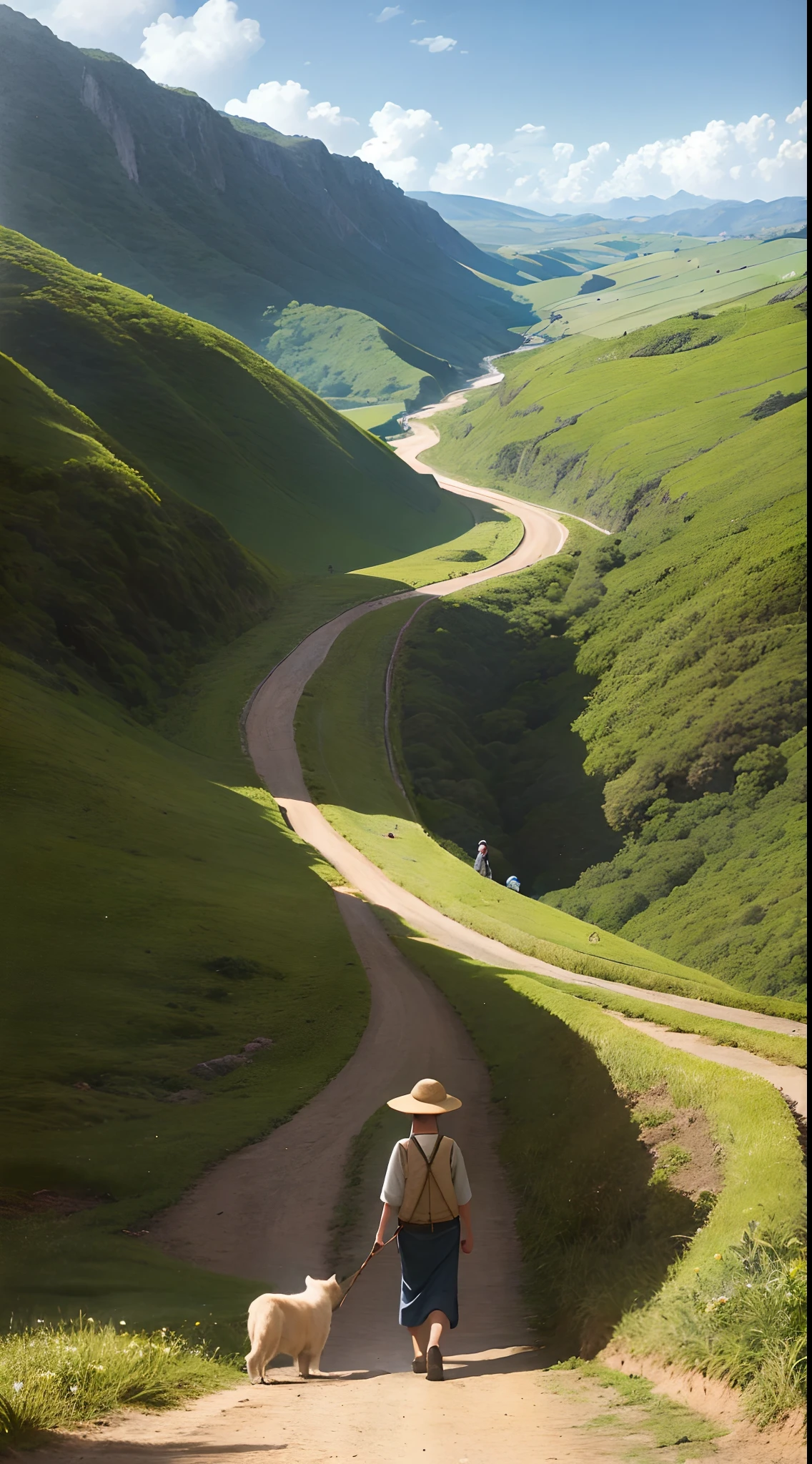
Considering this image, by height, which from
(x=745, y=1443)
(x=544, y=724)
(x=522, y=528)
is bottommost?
(x=745, y=1443)

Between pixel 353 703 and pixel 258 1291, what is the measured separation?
2059 inches

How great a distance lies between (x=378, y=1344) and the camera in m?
12.9

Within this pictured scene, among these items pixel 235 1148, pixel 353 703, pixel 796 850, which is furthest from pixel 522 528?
pixel 235 1148

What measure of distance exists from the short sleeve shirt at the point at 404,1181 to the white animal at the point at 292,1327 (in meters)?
1.41

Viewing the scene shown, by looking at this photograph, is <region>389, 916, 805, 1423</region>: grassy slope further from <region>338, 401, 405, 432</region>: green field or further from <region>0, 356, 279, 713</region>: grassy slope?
<region>338, 401, 405, 432</region>: green field

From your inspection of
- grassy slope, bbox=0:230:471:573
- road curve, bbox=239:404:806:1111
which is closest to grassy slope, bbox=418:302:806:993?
road curve, bbox=239:404:806:1111

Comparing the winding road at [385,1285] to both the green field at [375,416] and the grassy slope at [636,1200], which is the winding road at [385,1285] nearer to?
the grassy slope at [636,1200]

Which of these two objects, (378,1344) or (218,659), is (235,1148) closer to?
(378,1344)

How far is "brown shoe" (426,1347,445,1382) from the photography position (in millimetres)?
10859

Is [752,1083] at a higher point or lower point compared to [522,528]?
lower

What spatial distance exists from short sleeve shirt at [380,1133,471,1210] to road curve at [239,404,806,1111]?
30.0 feet

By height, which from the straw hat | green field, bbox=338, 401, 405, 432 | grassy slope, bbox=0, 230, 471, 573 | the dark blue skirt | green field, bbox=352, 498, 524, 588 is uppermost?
Answer: green field, bbox=338, 401, 405, 432

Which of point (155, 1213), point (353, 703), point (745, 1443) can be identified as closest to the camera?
point (745, 1443)

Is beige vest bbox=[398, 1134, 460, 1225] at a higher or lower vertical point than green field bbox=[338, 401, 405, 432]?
lower
